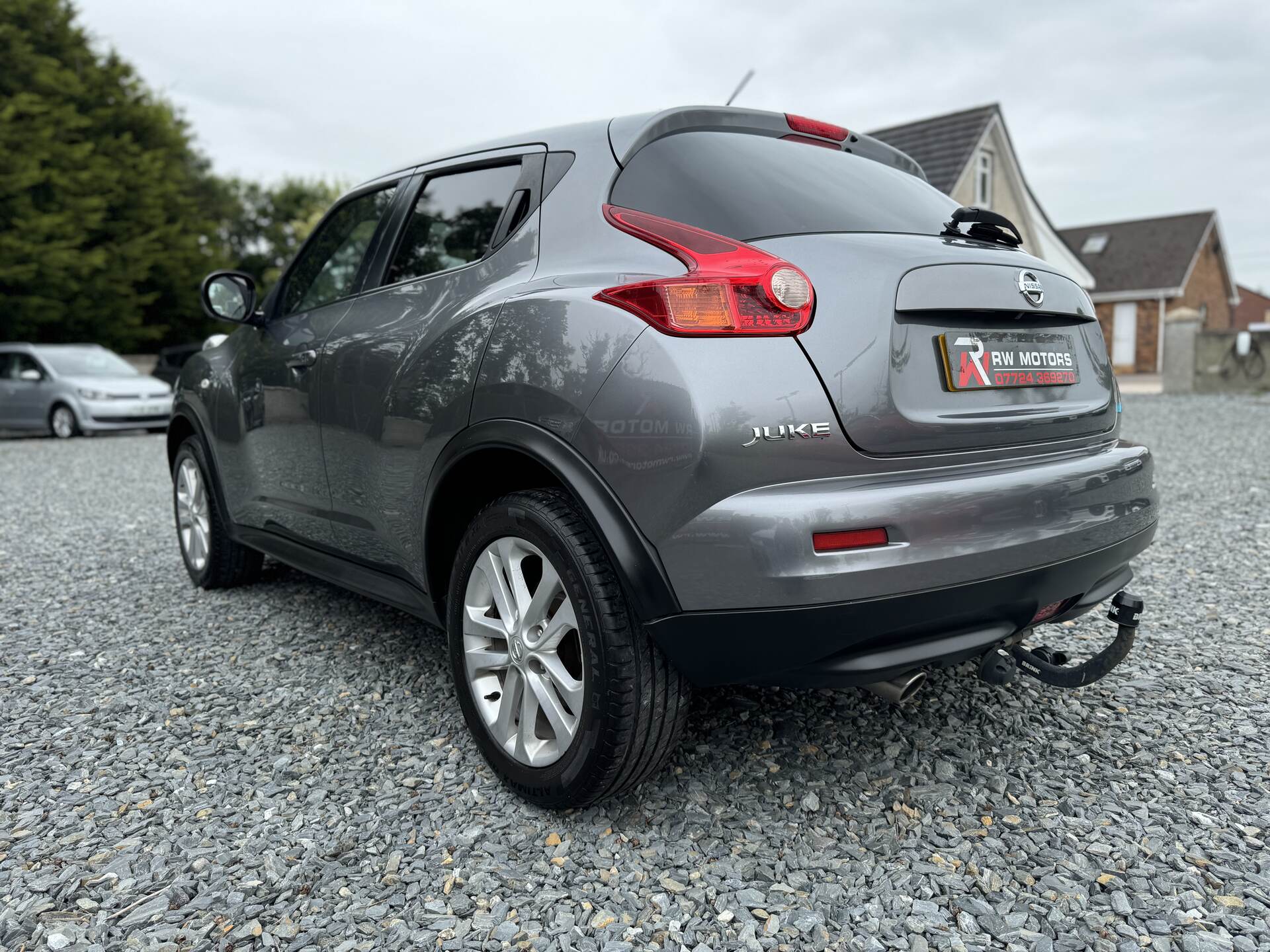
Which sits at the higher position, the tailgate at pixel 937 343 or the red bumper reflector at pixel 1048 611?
the tailgate at pixel 937 343

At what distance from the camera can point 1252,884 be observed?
2.03 meters

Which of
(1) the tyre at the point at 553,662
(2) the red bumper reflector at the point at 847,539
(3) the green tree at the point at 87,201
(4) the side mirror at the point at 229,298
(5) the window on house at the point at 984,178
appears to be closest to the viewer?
(2) the red bumper reflector at the point at 847,539

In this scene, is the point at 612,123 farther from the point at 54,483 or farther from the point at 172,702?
the point at 54,483

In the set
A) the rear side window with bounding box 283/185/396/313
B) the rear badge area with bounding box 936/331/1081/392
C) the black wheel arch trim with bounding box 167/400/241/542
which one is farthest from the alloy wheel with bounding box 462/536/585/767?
the black wheel arch trim with bounding box 167/400/241/542

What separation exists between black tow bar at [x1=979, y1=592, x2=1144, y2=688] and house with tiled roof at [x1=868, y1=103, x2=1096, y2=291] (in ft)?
63.4

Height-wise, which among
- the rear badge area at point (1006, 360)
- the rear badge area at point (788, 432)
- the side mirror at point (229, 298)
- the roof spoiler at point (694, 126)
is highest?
the roof spoiler at point (694, 126)

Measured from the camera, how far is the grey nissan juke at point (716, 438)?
1953 millimetres

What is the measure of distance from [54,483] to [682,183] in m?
9.14

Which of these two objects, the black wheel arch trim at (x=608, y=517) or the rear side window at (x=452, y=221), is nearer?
the black wheel arch trim at (x=608, y=517)

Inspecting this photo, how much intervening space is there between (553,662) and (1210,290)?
139 ft

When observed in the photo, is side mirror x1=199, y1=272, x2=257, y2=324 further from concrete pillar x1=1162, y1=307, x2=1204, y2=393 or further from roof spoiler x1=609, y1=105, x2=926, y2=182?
concrete pillar x1=1162, y1=307, x2=1204, y2=393

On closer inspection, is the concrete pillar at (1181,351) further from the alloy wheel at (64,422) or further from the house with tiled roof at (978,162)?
the alloy wheel at (64,422)

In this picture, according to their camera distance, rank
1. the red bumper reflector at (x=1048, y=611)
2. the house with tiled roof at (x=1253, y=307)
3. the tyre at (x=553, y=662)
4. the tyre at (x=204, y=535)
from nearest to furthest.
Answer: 1. the tyre at (x=553, y=662)
2. the red bumper reflector at (x=1048, y=611)
3. the tyre at (x=204, y=535)
4. the house with tiled roof at (x=1253, y=307)

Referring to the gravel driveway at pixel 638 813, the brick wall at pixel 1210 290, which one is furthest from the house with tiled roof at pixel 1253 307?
the gravel driveway at pixel 638 813
